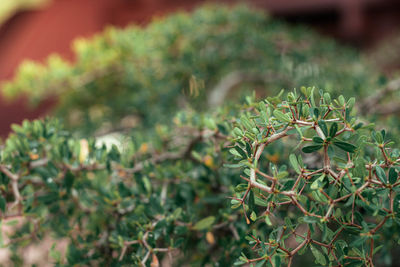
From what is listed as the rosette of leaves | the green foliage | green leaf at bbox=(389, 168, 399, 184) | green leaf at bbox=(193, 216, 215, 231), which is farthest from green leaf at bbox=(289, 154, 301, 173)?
the green foliage

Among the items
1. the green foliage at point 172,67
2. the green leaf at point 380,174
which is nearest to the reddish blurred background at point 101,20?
the green foliage at point 172,67

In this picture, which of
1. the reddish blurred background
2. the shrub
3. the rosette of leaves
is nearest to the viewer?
the rosette of leaves

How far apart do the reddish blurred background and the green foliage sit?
0.97m

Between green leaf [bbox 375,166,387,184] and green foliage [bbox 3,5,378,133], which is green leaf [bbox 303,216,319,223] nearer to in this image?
green leaf [bbox 375,166,387,184]

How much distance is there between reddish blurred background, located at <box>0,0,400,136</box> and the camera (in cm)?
237

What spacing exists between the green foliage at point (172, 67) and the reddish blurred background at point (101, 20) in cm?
97

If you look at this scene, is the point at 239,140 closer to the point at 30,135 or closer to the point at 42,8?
the point at 30,135

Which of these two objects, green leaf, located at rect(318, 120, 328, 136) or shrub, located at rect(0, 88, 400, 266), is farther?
shrub, located at rect(0, 88, 400, 266)

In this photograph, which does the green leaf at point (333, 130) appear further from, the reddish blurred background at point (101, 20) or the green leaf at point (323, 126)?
the reddish blurred background at point (101, 20)

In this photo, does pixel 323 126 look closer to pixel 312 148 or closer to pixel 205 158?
pixel 312 148

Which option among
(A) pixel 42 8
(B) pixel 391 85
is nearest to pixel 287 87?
(B) pixel 391 85

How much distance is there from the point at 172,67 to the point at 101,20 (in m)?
1.49

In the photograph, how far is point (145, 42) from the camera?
53.6 inches

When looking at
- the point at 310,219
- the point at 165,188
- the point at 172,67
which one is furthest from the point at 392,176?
the point at 172,67
